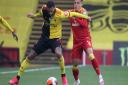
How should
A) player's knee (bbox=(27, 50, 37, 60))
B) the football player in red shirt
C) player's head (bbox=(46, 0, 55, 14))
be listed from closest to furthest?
player's head (bbox=(46, 0, 55, 14)) < player's knee (bbox=(27, 50, 37, 60)) < the football player in red shirt

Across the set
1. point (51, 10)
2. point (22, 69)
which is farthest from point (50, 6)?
point (22, 69)

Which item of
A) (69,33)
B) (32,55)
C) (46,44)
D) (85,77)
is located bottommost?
(69,33)

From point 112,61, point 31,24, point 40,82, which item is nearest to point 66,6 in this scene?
point 31,24

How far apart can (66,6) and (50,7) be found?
13362mm

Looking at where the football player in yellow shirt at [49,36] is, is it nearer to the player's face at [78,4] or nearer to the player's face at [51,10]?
the player's face at [51,10]

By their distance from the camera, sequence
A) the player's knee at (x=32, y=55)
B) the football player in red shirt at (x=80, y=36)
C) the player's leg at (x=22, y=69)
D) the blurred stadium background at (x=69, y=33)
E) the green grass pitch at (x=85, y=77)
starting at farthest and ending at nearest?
the blurred stadium background at (x=69, y=33) → the green grass pitch at (x=85, y=77) → the football player in red shirt at (x=80, y=36) → the player's knee at (x=32, y=55) → the player's leg at (x=22, y=69)

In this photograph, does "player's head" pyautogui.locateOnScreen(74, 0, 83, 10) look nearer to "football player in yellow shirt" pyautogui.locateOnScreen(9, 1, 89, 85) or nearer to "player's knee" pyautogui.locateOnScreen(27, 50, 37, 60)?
"football player in yellow shirt" pyautogui.locateOnScreen(9, 1, 89, 85)

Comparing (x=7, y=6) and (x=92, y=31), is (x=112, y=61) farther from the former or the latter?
(x=7, y=6)

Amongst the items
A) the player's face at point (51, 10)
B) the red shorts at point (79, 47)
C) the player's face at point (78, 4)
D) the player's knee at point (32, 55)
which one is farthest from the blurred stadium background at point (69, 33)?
the player's face at point (51, 10)

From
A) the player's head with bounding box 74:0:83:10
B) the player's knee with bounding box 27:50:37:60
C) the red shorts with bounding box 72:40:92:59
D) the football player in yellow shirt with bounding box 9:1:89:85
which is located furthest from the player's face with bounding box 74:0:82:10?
the player's knee with bounding box 27:50:37:60

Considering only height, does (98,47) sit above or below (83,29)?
below

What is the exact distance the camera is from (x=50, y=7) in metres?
14.5

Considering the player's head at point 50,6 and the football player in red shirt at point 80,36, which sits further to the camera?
the football player in red shirt at point 80,36

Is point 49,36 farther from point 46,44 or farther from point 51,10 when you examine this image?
point 51,10
